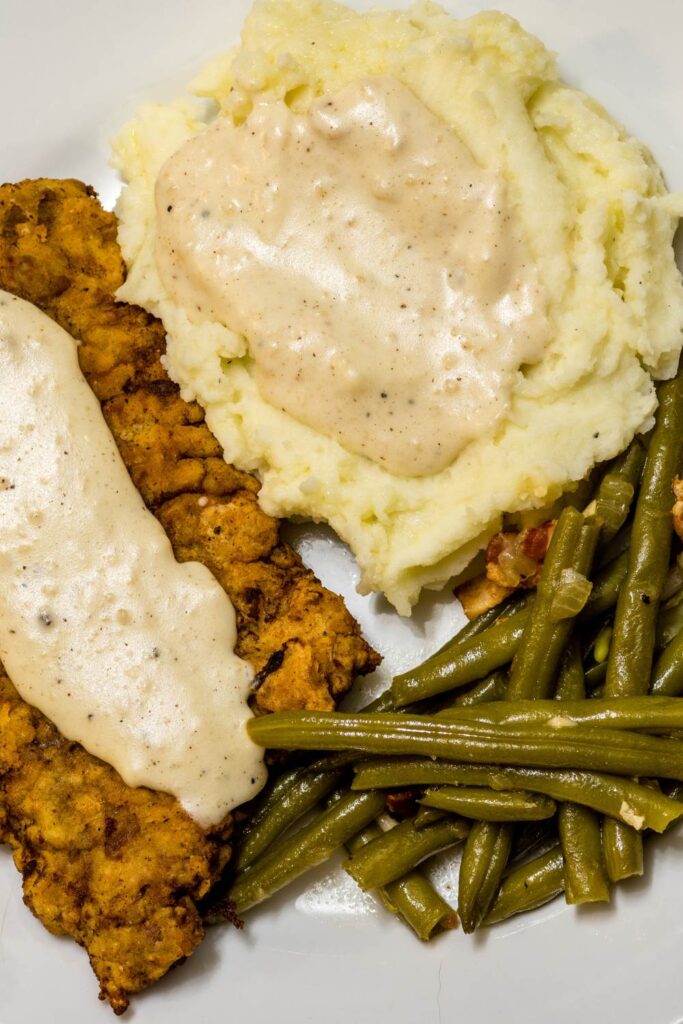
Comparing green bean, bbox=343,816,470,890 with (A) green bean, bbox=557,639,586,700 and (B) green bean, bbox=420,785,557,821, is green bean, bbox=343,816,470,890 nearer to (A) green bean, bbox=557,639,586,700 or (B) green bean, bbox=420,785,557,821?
(B) green bean, bbox=420,785,557,821

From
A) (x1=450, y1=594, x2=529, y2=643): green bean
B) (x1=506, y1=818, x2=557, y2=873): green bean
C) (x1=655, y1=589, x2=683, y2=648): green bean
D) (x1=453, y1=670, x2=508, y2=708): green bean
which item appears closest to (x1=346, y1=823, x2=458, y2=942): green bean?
(x1=506, y1=818, x2=557, y2=873): green bean

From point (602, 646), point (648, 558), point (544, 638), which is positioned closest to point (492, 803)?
point (544, 638)

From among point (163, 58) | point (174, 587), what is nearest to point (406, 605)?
point (174, 587)

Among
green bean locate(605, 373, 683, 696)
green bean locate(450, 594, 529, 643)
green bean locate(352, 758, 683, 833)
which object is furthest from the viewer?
green bean locate(450, 594, 529, 643)

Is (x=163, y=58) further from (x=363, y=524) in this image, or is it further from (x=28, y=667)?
(x=28, y=667)

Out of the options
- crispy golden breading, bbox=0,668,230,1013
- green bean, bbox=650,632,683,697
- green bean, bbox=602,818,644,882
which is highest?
green bean, bbox=650,632,683,697

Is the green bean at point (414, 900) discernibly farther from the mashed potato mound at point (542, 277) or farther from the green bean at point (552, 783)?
the mashed potato mound at point (542, 277)

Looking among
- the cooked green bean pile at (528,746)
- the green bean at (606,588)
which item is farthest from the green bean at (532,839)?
the green bean at (606,588)
